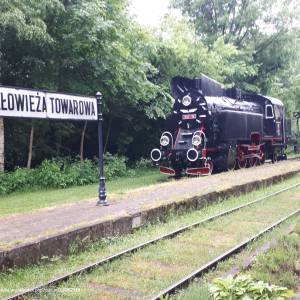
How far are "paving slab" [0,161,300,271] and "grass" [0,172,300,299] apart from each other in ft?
0.54

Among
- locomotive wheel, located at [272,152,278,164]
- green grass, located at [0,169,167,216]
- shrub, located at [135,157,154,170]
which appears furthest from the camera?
locomotive wheel, located at [272,152,278,164]

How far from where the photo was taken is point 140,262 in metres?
6.33

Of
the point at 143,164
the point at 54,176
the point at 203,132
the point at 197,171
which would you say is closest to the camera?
the point at 54,176

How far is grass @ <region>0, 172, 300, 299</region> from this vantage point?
5340 millimetres

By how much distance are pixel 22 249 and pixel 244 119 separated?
14.4 metres

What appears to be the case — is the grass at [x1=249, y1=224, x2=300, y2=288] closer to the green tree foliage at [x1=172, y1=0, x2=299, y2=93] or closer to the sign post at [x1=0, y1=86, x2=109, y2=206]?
the sign post at [x1=0, y1=86, x2=109, y2=206]

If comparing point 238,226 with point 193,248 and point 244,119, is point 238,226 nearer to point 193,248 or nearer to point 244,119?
point 193,248

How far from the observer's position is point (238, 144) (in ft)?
62.6

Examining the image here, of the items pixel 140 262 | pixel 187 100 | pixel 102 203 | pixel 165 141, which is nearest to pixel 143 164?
pixel 165 141

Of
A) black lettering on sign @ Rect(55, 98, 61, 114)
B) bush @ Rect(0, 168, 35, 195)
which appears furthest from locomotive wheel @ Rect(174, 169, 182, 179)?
black lettering on sign @ Rect(55, 98, 61, 114)

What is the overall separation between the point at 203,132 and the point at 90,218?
9.27 metres

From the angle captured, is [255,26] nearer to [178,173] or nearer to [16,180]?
[178,173]

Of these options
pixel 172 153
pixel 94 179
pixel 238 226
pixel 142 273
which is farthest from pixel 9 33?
pixel 142 273

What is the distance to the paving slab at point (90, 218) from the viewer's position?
20.1 ft
